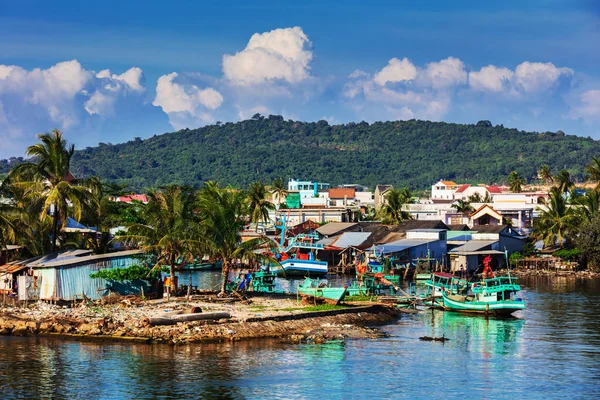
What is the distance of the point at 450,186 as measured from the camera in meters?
191

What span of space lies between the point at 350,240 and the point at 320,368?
5976cm

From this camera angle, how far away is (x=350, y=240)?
97.0 m

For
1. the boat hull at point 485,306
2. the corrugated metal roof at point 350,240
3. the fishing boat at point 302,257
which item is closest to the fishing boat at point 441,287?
the boat hull at point 485,306

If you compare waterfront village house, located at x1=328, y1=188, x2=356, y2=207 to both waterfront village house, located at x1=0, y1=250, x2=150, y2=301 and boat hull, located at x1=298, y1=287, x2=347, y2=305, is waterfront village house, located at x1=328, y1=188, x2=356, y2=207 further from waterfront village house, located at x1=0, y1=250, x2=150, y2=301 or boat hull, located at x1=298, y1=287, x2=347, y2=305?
waterfront village house, located at x1=0, y1=250, x2=150, y2=301

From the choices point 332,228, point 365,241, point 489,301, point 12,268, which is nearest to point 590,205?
point 365,241

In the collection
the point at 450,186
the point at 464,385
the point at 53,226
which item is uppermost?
the point at 450,186

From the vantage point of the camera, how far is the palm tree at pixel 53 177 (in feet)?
175

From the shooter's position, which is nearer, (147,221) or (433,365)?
(433,365)

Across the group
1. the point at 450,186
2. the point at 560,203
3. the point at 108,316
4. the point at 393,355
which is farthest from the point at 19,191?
the point at 450,186

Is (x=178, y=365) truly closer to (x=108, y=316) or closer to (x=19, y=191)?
(x=108, y=316)

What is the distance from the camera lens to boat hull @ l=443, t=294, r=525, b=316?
177 feet

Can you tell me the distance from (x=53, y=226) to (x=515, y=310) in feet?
99.8

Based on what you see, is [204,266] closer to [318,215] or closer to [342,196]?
[318,215]

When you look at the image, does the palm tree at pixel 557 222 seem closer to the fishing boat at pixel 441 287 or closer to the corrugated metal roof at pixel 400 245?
the corrugated metal roof at pixel 400 245
